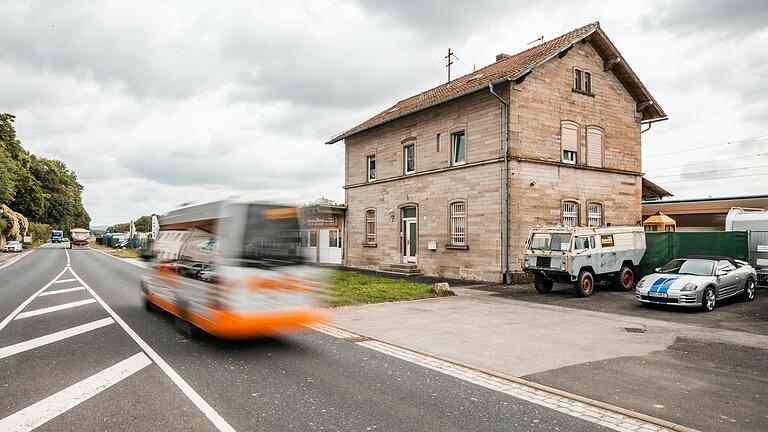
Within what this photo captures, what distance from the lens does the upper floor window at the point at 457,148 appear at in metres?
21.4

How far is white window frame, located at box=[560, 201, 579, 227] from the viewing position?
66.9ft

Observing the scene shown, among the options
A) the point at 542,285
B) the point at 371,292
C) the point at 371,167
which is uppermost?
the point at 371,167

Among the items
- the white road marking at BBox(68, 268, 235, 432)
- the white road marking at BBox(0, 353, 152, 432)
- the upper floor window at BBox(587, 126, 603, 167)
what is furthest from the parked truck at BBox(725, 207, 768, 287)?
the white road marking at BBox(0, 353, 152, 432)

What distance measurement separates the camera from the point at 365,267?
26859 mm

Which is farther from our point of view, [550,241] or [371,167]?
[371,167]

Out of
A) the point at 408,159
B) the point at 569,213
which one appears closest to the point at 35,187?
the point at 408,159

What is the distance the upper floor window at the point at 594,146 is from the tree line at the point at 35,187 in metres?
35.4

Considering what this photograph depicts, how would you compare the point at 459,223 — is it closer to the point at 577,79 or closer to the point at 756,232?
the point at 577,79

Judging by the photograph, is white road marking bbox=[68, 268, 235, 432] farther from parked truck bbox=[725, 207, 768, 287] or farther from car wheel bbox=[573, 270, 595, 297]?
parked truck bbox=[725, 207, 768, 287]

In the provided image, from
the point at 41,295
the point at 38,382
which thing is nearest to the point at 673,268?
the point at 38,382

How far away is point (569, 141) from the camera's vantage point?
824 inches

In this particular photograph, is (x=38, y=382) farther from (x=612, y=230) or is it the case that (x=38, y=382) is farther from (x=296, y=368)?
(x=612, y=230)

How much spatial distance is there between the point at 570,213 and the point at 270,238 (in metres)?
16.0

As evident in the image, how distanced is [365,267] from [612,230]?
13677 mm
